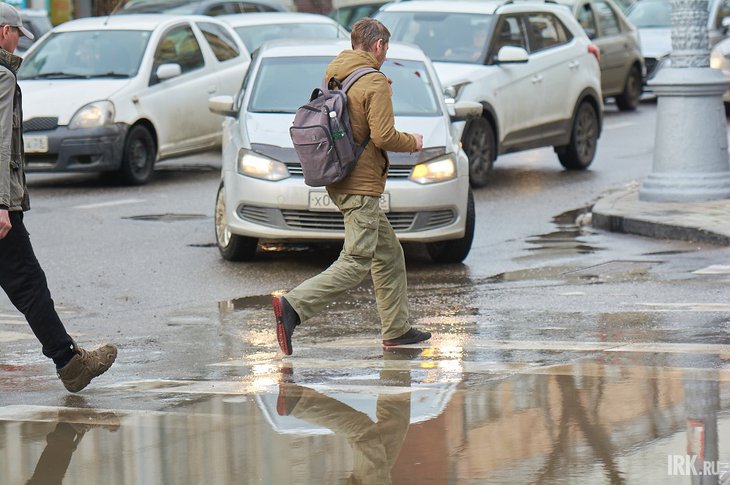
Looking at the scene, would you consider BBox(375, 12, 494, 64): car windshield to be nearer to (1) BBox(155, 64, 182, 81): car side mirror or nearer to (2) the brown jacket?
(1) BBox(155, 64, 182, 81): car side mirror

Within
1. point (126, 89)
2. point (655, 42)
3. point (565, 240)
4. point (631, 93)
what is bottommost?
point (631, 93)

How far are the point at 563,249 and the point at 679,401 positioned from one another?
19.6 feet

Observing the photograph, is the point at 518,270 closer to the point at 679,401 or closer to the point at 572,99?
the point at 679,401

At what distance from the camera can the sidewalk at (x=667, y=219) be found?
12.4 m

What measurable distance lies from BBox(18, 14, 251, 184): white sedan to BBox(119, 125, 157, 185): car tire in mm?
11

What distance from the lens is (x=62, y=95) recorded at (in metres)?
16.4

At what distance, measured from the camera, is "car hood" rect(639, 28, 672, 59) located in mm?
27109

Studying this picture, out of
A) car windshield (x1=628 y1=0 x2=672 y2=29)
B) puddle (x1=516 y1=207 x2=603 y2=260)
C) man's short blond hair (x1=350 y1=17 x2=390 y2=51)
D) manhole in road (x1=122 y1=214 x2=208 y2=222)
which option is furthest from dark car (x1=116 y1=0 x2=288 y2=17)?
man's short blond hair (x1=350 y1=17 x2=390 y2=51)

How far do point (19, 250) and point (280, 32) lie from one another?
550 inches

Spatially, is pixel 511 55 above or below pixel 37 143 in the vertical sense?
above

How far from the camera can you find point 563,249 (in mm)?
12281

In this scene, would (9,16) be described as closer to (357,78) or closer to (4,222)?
(4,222)

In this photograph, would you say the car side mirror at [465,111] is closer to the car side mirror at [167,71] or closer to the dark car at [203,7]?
the car side mirror at [167,71]

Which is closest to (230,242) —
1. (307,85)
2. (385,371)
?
(307,85)
